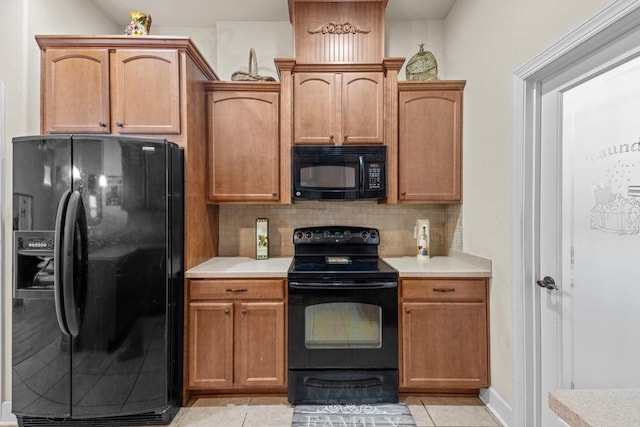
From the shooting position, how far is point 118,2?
261cm

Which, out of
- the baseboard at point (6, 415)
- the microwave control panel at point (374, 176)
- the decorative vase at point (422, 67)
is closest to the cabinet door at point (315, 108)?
the microwave control panel at point (374, 176)

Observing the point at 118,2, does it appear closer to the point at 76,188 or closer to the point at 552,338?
the point at 76,188

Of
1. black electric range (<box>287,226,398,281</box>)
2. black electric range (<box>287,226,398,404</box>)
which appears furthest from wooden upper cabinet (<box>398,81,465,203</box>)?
Result: black electric range (<box>287,226,398,404</box>)

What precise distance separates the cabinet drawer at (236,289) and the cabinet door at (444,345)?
896 mm

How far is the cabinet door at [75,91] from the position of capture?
211cm

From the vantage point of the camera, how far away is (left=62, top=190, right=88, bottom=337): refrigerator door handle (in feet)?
5.89

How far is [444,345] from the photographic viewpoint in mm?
2172

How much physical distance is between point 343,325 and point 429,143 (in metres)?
1.53

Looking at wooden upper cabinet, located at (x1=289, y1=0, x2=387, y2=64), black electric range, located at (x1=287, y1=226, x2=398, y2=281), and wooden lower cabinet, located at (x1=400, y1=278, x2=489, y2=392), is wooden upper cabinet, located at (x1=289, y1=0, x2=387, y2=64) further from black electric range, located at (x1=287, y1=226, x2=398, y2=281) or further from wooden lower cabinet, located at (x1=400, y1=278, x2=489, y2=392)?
wooden lower cabinet, located at (x1=400, y1=278, x2=489, y2=392)

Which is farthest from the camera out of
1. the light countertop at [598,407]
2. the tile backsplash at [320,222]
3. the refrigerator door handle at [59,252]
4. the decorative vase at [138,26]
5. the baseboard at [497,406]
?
the tile backsplash at [320,222]

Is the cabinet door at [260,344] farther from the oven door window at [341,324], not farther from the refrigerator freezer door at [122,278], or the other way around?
the refrigerator freezer door at [122,278]

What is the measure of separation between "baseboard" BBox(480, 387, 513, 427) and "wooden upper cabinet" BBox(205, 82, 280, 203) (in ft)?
6.57

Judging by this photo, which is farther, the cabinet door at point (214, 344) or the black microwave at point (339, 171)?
the black microwave at point (339, 171)

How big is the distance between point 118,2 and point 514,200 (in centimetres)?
327
